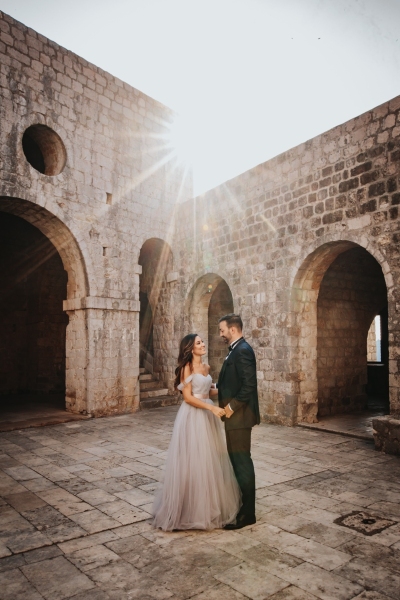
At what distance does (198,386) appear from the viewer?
11.5 ft

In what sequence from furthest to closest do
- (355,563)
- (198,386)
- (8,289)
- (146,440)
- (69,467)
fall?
1. (8,289)
2. (146,440)
3. (69,467)
4. (198,386)
5. (355,563)

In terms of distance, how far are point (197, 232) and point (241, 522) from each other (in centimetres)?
743

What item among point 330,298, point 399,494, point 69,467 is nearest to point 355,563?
point 399,494

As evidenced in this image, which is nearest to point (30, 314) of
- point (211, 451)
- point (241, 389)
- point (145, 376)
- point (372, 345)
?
point (145, 376)

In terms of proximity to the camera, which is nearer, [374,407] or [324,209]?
[324,209]

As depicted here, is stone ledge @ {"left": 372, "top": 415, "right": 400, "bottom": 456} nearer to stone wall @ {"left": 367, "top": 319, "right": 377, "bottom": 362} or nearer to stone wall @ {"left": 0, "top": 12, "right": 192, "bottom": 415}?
stone wall @ {"left": 0, "top": 12, "right": 192, "bottom": 415}

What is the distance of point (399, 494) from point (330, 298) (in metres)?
5.10

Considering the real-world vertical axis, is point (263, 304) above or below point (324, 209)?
below

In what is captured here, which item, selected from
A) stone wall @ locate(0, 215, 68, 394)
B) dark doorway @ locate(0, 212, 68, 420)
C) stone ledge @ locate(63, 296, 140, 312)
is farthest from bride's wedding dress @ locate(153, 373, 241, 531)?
stone wall @ locate(0, 215, 68, 394)

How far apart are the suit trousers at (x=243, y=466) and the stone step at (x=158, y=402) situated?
6.30 metres

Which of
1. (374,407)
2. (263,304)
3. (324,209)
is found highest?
(324,209)

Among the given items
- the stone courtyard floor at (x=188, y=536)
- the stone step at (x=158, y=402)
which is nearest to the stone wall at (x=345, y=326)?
the stone courtyard floor at (x=188, y=536)

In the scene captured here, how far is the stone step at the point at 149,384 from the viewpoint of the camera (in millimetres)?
10517

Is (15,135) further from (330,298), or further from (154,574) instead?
(154,574)
